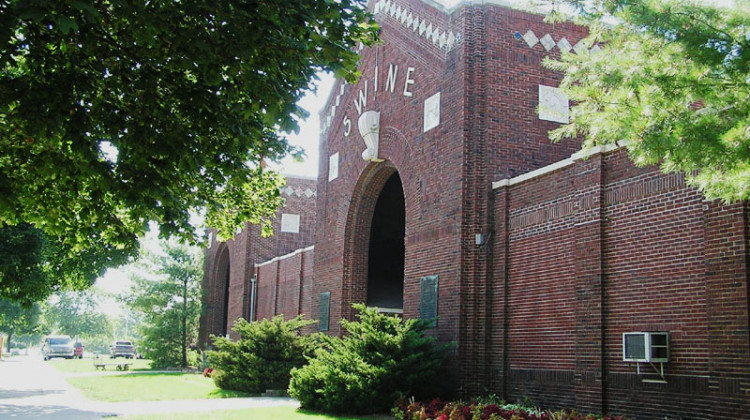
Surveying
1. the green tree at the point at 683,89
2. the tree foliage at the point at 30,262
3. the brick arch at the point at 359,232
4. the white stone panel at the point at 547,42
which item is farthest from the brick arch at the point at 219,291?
the green tree at the point at 683,89

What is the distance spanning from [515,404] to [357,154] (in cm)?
1054

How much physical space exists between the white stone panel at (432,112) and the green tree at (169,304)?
25.4 meters

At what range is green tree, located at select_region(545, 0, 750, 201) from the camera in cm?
755

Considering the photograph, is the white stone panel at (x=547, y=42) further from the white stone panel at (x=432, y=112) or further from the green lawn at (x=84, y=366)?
the green lawn at (x=84, y=366)

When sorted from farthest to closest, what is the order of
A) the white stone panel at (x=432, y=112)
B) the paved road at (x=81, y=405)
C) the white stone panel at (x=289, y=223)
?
the white stone panel at (x=289, y=223), the white stone panel at (x=432, y=112), the paved road at (x=81, y=405)

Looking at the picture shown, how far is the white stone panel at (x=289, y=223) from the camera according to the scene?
3769 cm

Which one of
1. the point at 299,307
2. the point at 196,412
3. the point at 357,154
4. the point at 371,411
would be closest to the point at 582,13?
the point at 371,411

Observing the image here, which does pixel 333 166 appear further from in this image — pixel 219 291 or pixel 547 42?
pixel 219 291

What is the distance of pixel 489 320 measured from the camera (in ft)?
57.5

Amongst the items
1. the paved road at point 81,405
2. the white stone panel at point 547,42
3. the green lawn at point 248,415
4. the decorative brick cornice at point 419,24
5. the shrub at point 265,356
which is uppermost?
the decorative brick cornice at point 419,24

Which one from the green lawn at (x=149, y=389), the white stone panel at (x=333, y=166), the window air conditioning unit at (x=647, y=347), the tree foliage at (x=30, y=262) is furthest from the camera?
the white stone panel at (x=333, y=166)

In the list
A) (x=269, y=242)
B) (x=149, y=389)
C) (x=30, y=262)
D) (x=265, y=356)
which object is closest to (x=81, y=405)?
(x=30, y=262)

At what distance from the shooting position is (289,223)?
3784cm

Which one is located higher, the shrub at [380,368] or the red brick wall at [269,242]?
the red brick wall at [269,242]
